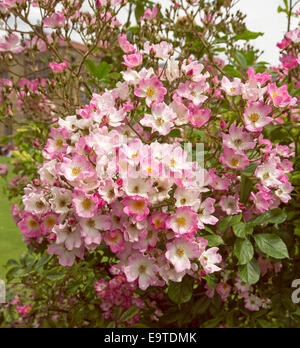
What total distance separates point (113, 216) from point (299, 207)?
82 centimetres

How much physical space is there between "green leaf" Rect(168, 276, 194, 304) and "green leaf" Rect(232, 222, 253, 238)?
8.5 inches

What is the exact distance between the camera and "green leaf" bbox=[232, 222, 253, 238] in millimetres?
1016

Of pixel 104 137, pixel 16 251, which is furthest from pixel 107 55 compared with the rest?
pixel 16 251

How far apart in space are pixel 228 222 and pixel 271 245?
0.14m

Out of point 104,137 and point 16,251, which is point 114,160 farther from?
point 16,251

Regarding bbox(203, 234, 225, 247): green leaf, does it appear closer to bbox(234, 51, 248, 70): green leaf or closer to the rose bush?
the rose bush

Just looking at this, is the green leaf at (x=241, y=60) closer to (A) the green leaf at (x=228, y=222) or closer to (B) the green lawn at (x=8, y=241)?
(A) the green leaf at (x=228, y=222)

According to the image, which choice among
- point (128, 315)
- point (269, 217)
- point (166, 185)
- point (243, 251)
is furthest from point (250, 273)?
point (128, 315)

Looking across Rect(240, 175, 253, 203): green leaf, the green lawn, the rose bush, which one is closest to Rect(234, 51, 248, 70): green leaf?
the rose bush

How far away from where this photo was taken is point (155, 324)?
153 cm

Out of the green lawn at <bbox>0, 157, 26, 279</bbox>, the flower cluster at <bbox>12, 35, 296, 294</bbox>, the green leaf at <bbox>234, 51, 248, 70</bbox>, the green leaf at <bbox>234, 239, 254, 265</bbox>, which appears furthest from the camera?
the green lawn at <bbox>0, 157, 26, 279</bbox>

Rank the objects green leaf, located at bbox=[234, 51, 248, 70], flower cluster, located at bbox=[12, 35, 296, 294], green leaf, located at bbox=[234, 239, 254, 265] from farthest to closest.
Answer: green leaf, located at bbox=[234, 51, 248, 70], green leaf, located at bbox=[234, 239, 254, 265], flower cluster, located at bbox=[12, 35, 296, 294]

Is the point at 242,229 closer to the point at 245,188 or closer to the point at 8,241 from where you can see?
the point at 245,188

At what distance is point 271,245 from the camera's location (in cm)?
103
